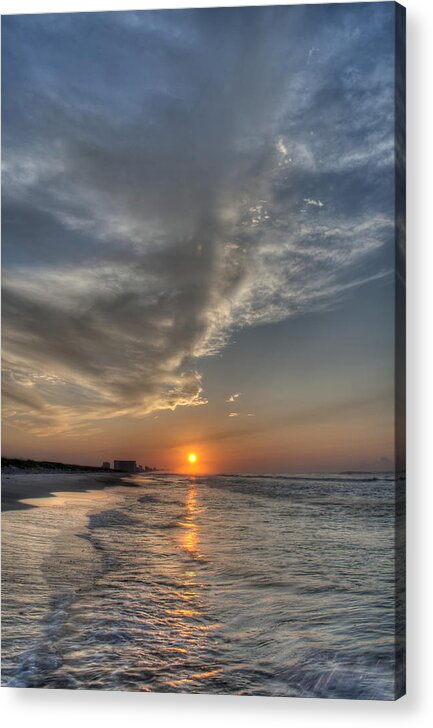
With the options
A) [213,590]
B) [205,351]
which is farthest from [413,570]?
[205,351]

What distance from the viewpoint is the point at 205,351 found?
6031 millimetres

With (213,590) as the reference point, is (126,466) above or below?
above

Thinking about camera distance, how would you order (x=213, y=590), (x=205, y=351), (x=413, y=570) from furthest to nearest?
(x=205, y=351)
(x=213, y=590)
(x=413, y=570)

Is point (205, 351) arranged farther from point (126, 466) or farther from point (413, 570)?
point (413, 570)

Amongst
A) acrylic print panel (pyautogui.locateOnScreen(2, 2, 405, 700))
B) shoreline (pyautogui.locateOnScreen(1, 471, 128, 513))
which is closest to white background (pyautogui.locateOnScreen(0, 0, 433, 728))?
acrylic print panel (pyautogui.locateOnScreen(2, 2, 405, 700))

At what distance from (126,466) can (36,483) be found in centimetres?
54

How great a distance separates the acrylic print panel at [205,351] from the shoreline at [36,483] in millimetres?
12

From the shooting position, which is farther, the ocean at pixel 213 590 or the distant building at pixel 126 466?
the distant building at pixel 126 466

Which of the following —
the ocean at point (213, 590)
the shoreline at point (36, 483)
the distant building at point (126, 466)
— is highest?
the distant building at point (126, 466)

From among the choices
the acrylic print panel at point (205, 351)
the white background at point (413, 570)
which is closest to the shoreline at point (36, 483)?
the acrylic print panel at point (205, 351)

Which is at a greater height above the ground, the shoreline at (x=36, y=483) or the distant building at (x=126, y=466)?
the distant building at (x=126, y=466)

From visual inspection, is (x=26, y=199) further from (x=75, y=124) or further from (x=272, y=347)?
(x=272, y=347)

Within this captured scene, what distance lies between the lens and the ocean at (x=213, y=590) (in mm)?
5613

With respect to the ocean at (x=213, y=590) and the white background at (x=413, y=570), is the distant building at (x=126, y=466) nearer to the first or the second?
the ocean at (x=213, y=590)
